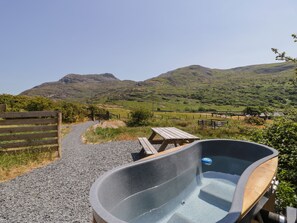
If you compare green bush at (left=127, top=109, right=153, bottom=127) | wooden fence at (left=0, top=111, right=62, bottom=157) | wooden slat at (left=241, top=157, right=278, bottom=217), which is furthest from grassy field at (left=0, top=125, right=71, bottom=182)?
green bush at (left=127, top=109, right=153, bottom=127)

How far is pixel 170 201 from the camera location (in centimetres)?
395

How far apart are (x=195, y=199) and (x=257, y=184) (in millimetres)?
1818

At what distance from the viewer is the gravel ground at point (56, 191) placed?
3322mm

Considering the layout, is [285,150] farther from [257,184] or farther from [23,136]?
[23,136]

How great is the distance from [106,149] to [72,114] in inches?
654

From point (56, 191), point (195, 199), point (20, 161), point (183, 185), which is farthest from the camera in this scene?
point (20, 161)

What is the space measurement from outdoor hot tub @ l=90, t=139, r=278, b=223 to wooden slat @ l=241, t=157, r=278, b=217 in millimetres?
49

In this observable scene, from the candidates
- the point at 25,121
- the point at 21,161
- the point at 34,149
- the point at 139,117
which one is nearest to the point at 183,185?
the point at 21,161

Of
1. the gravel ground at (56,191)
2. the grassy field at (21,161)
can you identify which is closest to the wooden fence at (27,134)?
the grassy field at (21,161)

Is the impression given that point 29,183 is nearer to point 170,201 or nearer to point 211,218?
point 170,201

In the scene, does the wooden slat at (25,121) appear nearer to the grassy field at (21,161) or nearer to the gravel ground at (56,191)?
the grassy field at (21,161)

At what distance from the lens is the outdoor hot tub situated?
8.26ft

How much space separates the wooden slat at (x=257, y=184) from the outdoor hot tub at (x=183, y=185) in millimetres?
49

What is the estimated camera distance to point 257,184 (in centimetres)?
252
